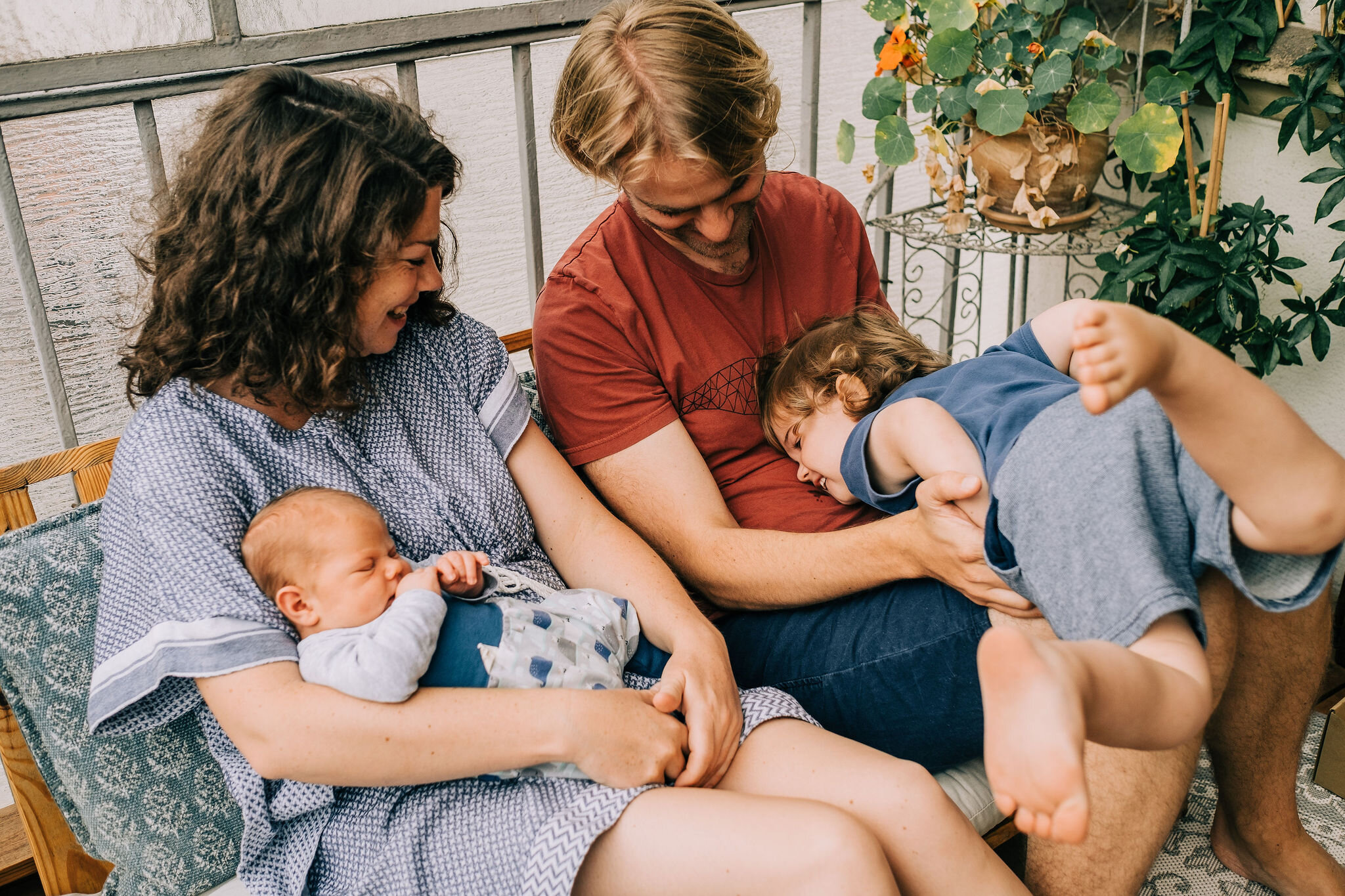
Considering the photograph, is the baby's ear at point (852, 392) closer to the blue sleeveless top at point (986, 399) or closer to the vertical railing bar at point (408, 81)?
the blue sleeveless top at point (986, 399)

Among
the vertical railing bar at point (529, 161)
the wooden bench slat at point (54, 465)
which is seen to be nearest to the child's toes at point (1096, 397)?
the wooden bench slat at point (54, 465)

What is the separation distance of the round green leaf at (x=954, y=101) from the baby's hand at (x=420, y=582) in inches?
65.3

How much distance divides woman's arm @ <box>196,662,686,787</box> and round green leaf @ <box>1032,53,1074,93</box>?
1.68m

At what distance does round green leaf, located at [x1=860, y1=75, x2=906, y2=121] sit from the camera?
7.82 ft

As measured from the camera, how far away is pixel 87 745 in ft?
4.25

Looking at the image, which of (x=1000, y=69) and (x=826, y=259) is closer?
(x=826, y=259)

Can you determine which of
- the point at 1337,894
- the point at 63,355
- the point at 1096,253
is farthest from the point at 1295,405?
the point at 63,355

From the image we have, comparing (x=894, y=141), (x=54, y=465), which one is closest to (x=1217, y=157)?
(x=894, y=141)

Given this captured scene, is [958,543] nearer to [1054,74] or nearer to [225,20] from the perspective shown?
[1054,74]

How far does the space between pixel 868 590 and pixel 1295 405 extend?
5.05 feet

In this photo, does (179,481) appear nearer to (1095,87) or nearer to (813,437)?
(813,437)

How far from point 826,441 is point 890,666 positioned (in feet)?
1.22

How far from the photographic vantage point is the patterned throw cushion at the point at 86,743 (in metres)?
1.30

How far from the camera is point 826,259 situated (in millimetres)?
1887
